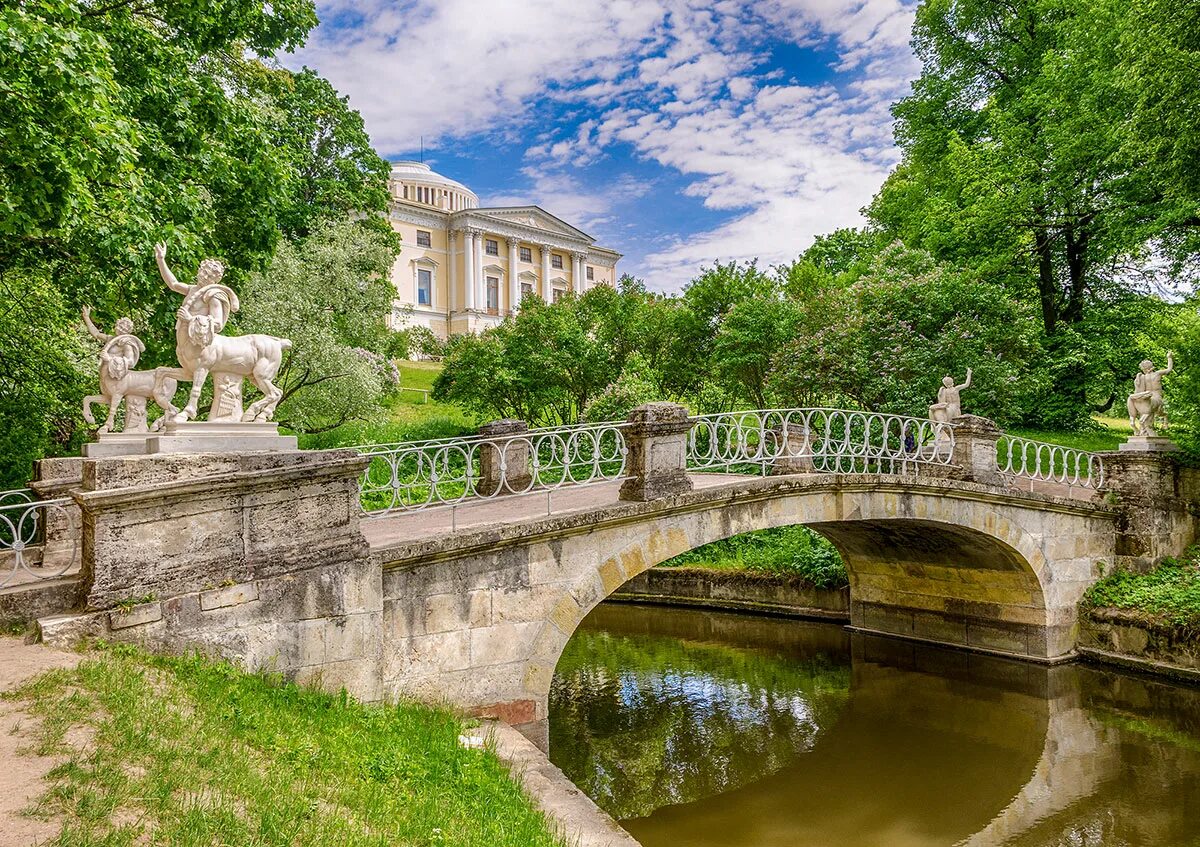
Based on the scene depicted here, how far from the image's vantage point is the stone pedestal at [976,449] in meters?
12.4

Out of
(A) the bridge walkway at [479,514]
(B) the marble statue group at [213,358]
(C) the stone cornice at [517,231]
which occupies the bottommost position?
(A) the bridge walkway at [479,514]

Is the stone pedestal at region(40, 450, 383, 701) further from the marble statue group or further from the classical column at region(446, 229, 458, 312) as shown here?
the classical column at region(446, 229, 458, 312)

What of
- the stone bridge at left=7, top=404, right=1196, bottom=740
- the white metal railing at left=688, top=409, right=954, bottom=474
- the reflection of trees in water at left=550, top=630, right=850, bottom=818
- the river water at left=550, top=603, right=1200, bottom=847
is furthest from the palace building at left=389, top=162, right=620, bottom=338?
the stone bridge at left=7, top=404, right=1196, bottom=740

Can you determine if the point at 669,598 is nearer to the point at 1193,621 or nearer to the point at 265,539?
the point at 1193,621

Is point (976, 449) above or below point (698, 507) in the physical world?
above

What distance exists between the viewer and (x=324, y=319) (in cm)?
1884

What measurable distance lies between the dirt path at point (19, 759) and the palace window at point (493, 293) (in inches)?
1985

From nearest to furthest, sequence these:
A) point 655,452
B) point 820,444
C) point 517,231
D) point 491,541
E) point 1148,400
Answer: point 491,541
point 655,452
point 820,444
point 1148,400
point 517,231

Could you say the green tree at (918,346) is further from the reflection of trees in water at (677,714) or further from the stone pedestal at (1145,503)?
the reflection of trees in water at (677,714)

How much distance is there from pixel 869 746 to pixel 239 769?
8.64 m

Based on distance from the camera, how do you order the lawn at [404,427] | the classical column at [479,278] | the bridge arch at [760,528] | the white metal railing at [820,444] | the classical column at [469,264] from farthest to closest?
the classical column at [479,278]
the classical column at [469,264]
the lawn at [404,427]
the white metal railing at [820,444]
the bridge arch at [760,528]

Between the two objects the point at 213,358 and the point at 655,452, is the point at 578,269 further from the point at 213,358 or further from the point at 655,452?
the point at 213,358

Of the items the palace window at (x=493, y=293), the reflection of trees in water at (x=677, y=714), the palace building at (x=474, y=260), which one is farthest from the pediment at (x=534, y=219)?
the reflection of trees in water at (x=677, y=714)

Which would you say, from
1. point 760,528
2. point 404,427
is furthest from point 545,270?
point 760,528
